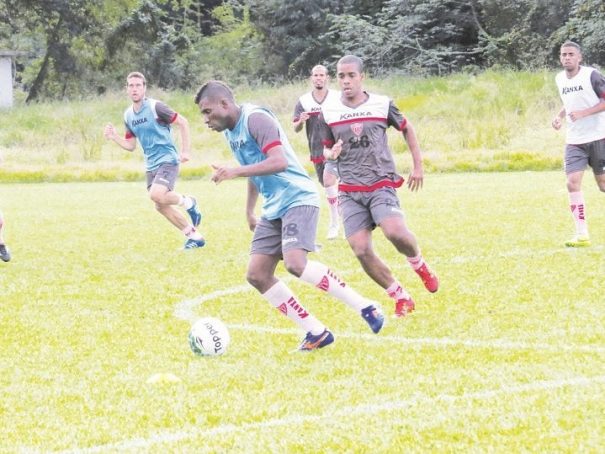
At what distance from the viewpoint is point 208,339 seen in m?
6.80

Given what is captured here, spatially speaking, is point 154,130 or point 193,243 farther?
point 193,243

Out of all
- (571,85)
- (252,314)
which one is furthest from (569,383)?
(571,85)

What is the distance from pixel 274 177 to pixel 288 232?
39cm

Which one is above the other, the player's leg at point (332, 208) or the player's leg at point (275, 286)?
the player's leg at point (275, 286)

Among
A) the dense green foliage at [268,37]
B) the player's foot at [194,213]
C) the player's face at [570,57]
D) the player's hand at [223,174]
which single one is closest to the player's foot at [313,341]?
the player's hand at [223,174]

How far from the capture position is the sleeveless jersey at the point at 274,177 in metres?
6.88

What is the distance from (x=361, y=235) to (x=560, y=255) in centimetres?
369

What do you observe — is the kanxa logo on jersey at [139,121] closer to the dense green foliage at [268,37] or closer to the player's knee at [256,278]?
the player's knee at [256,278]

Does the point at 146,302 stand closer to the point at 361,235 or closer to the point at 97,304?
the point at 97,304

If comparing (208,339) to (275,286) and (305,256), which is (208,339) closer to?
(275,286)

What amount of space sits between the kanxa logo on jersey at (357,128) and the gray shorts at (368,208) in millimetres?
481

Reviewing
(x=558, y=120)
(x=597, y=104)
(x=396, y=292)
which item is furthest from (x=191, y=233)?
(x=396, y=292)

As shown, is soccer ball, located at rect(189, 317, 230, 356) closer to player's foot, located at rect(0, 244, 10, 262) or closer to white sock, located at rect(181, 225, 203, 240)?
player's foot, located at rect(0, 244, 10, 262)

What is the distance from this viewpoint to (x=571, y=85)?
38.5 ft
